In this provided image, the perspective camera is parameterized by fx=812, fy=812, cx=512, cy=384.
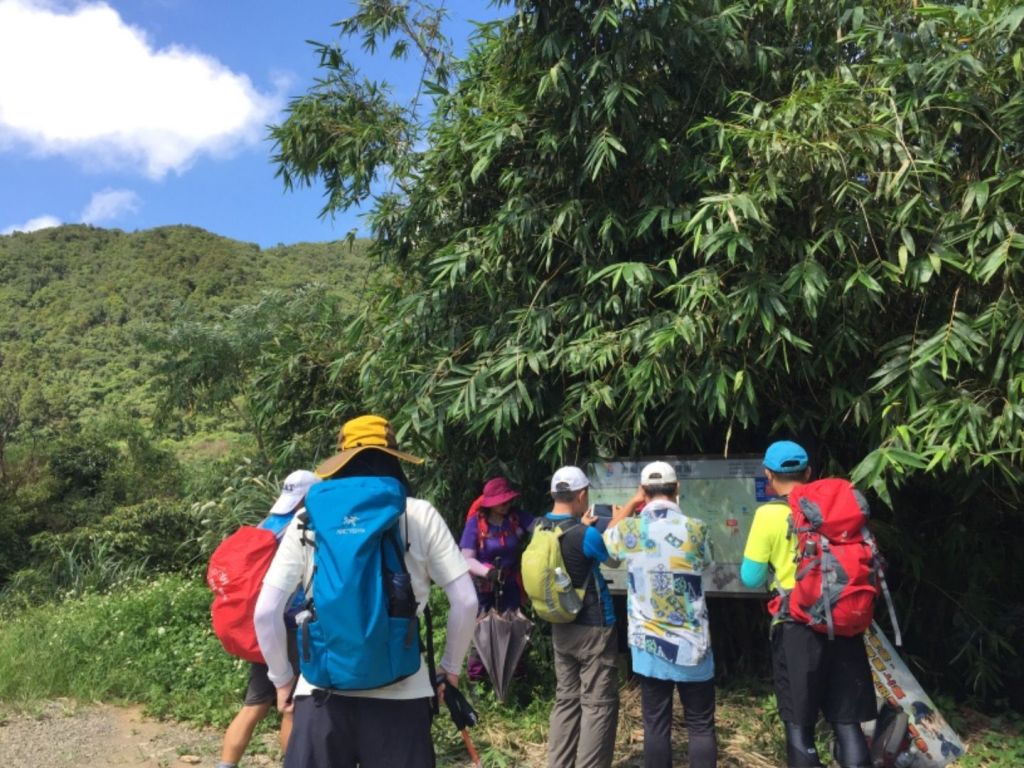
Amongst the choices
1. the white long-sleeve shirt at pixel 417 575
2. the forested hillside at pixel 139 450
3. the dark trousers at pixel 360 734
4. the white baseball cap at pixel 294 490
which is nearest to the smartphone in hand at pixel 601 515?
the white baseball cap at pixel 294 490

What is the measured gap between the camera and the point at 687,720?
12.3 ft

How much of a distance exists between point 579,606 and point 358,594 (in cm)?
179

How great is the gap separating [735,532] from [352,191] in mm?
4008

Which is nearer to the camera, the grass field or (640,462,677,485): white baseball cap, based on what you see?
(640,462,677,485): white baseball cap

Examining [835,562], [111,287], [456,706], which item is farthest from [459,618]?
[111,287]

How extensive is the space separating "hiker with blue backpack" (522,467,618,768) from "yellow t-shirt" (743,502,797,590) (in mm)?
721

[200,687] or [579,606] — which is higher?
[579,606]

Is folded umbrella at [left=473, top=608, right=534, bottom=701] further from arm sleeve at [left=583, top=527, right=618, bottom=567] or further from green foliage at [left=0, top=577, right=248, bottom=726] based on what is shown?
green foliage at [left=0, top=577, right=248, bottom=726]

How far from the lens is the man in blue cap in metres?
3.42

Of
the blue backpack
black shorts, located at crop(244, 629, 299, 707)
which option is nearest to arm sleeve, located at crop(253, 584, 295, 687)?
the blue backpack

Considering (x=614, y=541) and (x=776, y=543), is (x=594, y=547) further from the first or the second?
(x=776, y=543)

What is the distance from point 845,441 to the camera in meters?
4.82

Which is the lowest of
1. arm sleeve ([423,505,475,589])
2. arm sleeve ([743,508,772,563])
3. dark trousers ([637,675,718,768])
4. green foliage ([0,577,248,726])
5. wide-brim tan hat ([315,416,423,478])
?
green foliage ([0,577,248,726])

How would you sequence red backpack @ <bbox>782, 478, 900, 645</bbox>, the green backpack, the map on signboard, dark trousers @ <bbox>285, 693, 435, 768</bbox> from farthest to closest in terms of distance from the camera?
the map on signboard
the green backpack
red backpack @ <bbox>782, 478, 900, 645</bbox>
dark trousers @ <bbox>285, 693, 435, 768</bbox>
